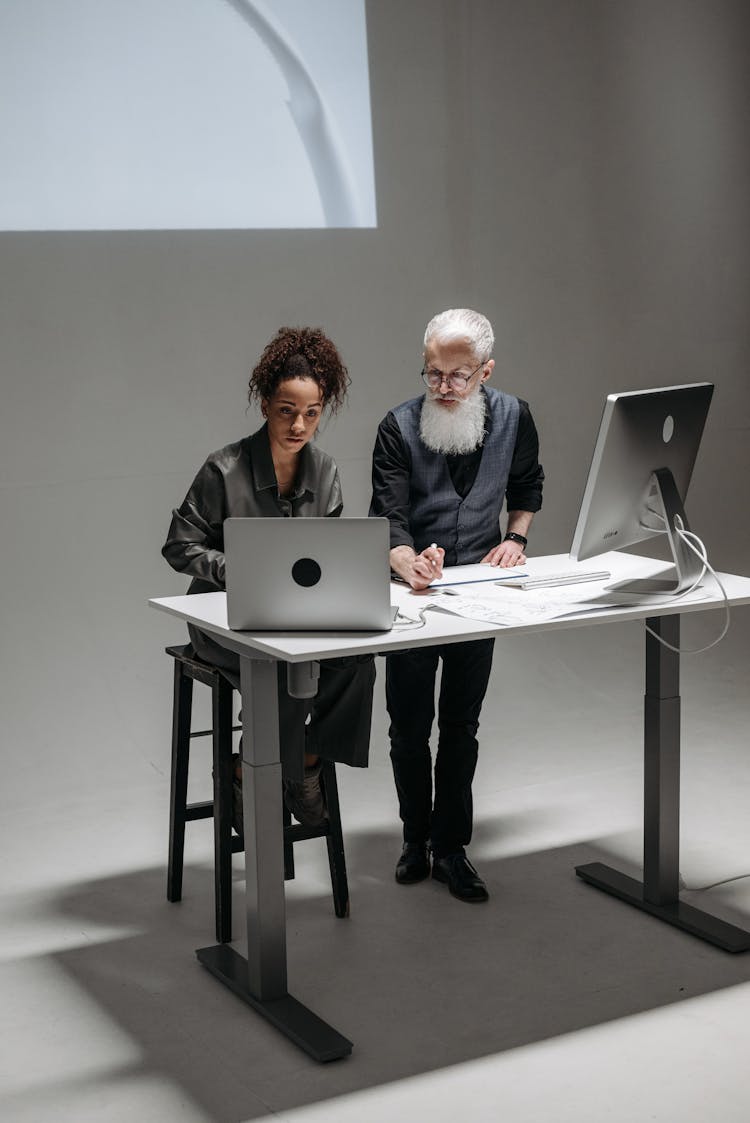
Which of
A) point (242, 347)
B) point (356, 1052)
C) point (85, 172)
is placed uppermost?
point (85, 172)

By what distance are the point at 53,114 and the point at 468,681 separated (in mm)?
Answer: 2476

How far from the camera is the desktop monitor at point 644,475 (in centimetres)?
268

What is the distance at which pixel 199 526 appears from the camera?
119 inches

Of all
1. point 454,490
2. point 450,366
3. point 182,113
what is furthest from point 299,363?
point 182,113

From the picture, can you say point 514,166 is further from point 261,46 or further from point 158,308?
point 158,308

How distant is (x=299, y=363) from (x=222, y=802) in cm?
98

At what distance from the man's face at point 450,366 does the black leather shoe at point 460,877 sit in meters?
1.09

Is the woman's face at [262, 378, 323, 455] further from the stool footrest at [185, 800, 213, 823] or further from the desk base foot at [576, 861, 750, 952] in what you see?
the desk base foot at [576, 861, 750, 952]

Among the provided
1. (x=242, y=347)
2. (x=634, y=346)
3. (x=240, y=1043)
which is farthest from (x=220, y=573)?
(x=634, y=346)

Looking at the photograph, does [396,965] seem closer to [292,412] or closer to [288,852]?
[288,852]

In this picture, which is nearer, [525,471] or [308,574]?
[308,574]

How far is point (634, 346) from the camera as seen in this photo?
6074mm

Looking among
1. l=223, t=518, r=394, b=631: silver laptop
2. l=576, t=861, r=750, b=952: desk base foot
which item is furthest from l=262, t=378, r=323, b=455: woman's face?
l=576, t=861, r=750, b=952: desk base foot

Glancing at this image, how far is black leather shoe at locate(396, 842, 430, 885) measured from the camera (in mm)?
3312
